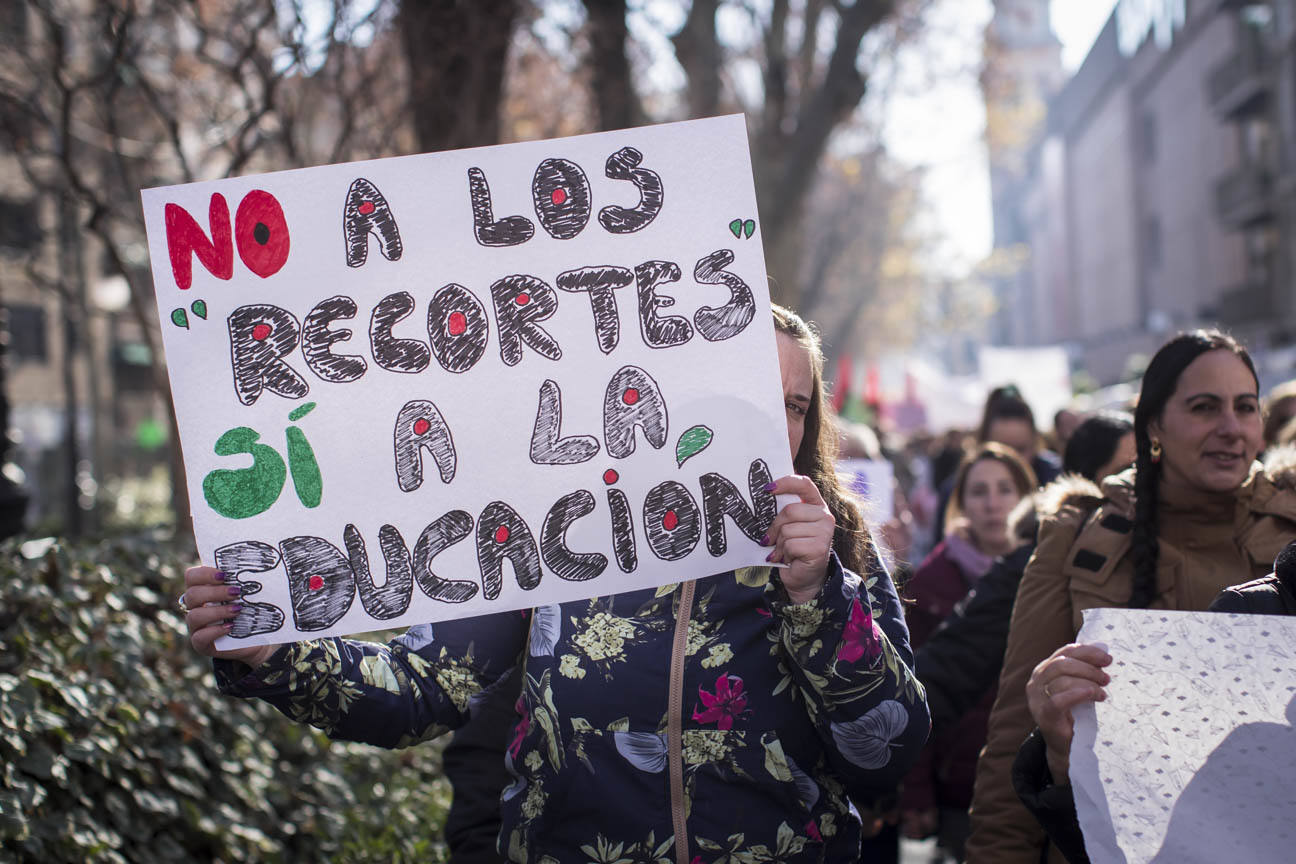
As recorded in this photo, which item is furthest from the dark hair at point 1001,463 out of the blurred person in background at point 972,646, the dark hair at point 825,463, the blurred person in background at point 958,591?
the dark hair at point 825,463

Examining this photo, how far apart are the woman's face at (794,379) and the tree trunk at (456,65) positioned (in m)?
5.19

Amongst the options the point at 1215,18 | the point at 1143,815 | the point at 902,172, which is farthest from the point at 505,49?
the point at 1215,18

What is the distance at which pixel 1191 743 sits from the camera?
192 centimetres

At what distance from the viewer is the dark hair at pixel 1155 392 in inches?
106

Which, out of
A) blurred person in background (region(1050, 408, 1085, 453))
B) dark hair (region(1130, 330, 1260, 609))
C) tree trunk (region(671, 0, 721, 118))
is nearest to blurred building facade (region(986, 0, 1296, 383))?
tree trunk (region(671, 0, 721, 118))

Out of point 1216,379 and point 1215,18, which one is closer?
point 1216,379

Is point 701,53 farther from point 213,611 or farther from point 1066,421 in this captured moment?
point 213,611

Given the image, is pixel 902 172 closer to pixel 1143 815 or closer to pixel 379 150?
pixel 379 150

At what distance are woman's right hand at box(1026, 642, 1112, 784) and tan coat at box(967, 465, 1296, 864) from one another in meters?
0.54

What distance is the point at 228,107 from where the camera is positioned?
28.8 ft

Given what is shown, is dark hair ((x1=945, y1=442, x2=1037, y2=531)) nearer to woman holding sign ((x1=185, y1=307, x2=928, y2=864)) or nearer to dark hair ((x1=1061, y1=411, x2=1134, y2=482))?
dark hair ((x1=1061, y1=411, x2=1134, y2=482))

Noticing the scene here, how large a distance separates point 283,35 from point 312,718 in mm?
5040

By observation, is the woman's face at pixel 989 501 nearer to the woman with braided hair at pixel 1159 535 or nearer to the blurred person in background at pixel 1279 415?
the blurred person in background at pixel 1279 415

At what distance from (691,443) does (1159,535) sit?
3.87 feet
